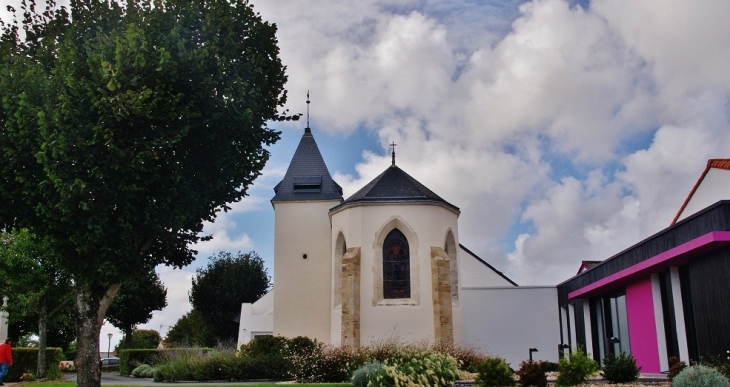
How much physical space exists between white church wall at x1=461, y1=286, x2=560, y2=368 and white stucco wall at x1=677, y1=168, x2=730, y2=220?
259 inches

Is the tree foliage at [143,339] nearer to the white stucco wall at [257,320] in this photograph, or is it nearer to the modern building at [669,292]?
the white stucco wall at [257,320]

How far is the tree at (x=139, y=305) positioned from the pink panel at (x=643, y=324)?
34385 millimetres

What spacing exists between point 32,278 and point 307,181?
480 inches

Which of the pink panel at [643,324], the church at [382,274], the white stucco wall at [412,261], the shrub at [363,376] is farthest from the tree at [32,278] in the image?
the pink panel at [643,324]

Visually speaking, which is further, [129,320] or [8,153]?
[129,320]

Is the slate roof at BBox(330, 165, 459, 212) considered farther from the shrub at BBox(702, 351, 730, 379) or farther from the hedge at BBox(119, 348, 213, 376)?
the hedge at BBox(119, 348, 213, 376)

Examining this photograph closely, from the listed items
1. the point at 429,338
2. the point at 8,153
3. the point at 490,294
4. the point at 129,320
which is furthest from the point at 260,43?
the point at 129,320

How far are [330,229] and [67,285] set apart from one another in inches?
462

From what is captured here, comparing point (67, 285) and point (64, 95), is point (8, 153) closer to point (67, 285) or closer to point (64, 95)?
point (64, 95)

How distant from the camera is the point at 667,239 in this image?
51.2 feet

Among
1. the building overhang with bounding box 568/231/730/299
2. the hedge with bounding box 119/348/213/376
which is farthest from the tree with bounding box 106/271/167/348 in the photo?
the building overhang with bounding box 568/231/730/299

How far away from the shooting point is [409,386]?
1252 centimetres

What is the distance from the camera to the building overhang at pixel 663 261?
13.1 metres

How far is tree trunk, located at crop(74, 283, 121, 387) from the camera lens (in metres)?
13.7
